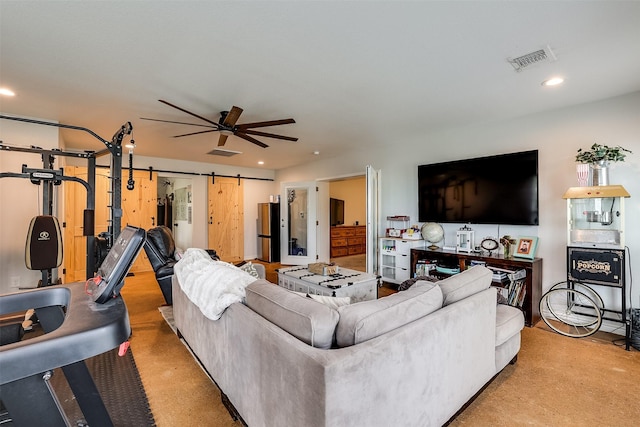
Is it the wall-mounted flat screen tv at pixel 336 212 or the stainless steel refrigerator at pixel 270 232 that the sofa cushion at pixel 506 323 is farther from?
the wall-mounted flat screen tv at pixel 336 212

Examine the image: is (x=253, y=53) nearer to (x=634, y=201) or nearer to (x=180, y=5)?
(x=180, y=5)

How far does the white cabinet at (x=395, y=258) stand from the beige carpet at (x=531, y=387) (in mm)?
1757

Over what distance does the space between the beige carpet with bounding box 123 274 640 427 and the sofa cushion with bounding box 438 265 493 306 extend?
2.30 feet

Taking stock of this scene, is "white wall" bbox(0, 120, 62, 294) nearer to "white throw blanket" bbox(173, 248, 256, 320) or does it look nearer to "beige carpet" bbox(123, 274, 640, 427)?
"beige carpet" bbox(123, 274, 640, 427)

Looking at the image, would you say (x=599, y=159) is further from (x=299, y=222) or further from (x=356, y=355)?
(x=299, y=222)

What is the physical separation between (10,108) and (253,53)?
307cm

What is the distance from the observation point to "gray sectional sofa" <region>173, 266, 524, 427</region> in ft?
3.61

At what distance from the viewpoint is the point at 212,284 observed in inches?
75.7

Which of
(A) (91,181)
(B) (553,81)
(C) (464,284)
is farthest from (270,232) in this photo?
(B) (553,81)

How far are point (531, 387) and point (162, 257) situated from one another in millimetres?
3680

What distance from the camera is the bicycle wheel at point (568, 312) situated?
298cm

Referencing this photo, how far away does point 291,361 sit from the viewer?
1.16m

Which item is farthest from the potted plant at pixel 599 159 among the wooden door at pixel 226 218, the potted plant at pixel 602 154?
the wooden door at pixel 226 218

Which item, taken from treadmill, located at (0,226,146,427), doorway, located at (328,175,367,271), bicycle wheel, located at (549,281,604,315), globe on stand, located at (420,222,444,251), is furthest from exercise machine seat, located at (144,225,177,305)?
bicycle wheel, located at (549,281,604,315)
